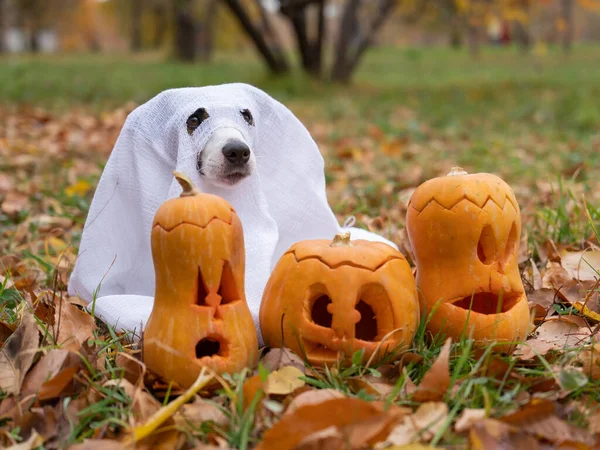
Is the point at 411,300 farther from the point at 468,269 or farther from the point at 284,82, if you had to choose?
the point at 284,82

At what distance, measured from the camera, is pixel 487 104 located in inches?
347

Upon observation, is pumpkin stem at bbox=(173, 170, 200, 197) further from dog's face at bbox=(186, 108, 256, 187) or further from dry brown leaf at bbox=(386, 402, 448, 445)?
dry brown leaf at bbox=(386, 402, 448, 445)

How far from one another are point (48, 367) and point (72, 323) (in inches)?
10.2

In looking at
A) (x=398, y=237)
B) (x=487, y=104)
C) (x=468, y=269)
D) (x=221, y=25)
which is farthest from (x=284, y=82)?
(x=221, y=25)

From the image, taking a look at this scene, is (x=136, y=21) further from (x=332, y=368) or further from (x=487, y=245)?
(x=332, y=368)

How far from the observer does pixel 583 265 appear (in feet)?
7.33

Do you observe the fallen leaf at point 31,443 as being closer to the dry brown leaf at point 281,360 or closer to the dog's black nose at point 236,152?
the dry brown leaf at point 281,360

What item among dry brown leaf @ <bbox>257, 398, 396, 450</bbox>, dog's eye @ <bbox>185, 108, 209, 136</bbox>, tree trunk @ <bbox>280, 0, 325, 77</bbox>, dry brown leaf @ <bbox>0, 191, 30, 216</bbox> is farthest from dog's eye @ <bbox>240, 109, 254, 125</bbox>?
tree trunk @ <bbox>280, 0, 325, 77</bbox>

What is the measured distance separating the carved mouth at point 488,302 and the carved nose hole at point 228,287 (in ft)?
1.88

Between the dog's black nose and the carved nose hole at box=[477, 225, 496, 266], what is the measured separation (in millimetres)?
692

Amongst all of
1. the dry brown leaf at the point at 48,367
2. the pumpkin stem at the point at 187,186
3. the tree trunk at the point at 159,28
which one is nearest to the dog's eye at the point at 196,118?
the pumpkin stem at the point at 187,186

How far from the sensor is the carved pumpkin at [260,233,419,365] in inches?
62.8

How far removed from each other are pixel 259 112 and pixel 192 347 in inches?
35.9

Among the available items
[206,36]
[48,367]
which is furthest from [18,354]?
[206,36]
